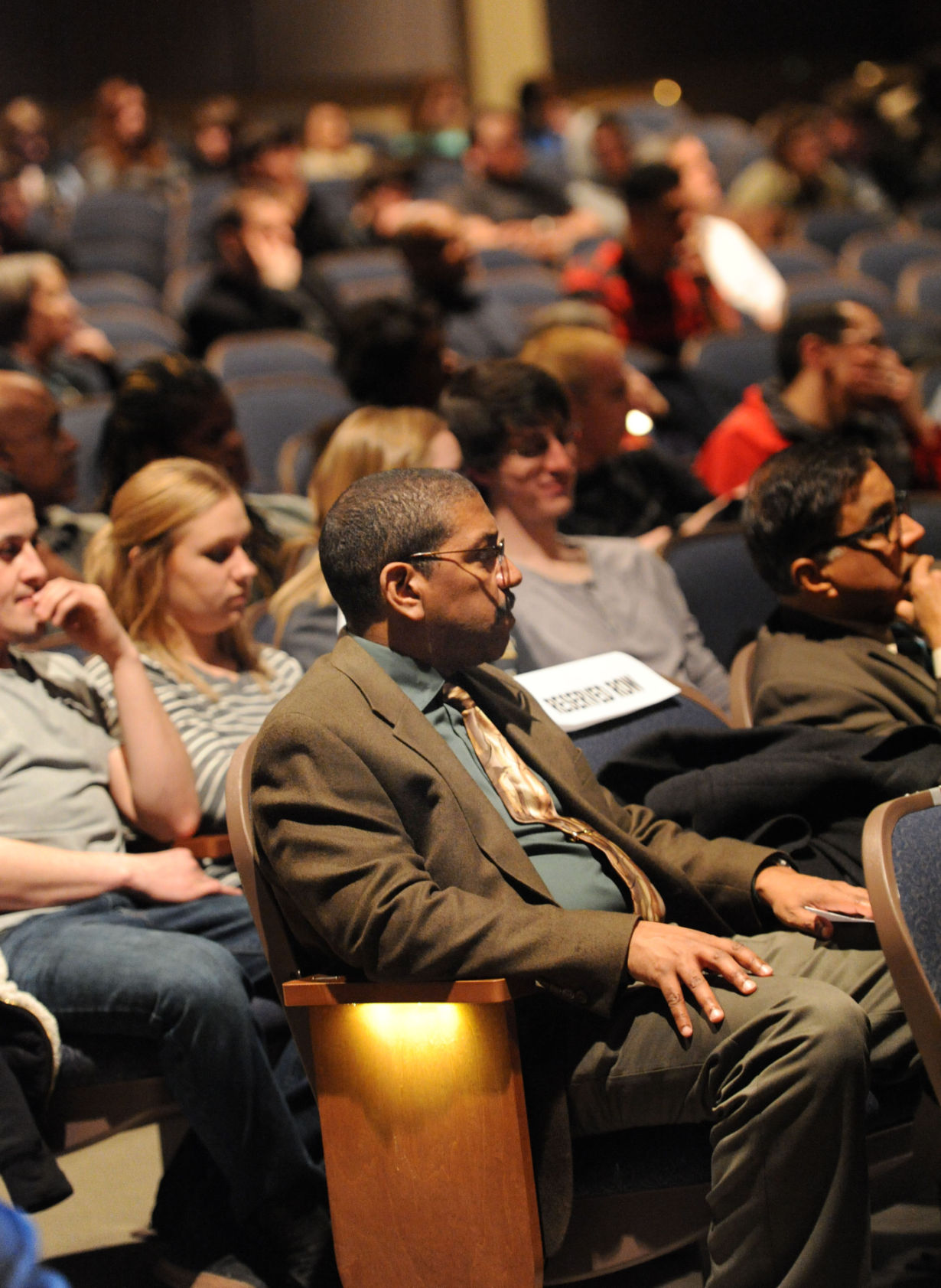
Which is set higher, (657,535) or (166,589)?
(166,589)

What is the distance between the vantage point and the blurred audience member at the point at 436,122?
26.1 ft

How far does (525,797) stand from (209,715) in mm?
655

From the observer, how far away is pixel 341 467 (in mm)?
2443

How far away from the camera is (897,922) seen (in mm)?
1396

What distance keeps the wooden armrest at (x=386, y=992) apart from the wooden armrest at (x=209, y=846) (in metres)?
0.52

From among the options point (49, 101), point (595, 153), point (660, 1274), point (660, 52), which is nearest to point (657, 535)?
point (660, 1274)

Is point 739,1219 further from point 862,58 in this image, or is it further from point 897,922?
point 862,58

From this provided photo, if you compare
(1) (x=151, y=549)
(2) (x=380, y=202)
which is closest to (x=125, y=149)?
(2) (x=380, y=202)

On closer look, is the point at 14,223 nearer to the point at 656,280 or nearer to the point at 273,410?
the point at 273,410

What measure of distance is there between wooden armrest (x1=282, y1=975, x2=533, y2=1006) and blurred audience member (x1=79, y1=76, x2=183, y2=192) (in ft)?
21.4

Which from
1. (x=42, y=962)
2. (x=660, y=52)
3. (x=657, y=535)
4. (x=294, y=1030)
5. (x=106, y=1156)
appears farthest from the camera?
(x=660, y=52)

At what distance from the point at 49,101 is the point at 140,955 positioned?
8.81m

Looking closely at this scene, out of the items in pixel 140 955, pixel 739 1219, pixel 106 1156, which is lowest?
pixel 106 1156

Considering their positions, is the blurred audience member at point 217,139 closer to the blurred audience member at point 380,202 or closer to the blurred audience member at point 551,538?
the blurred audience member at point 380,202
